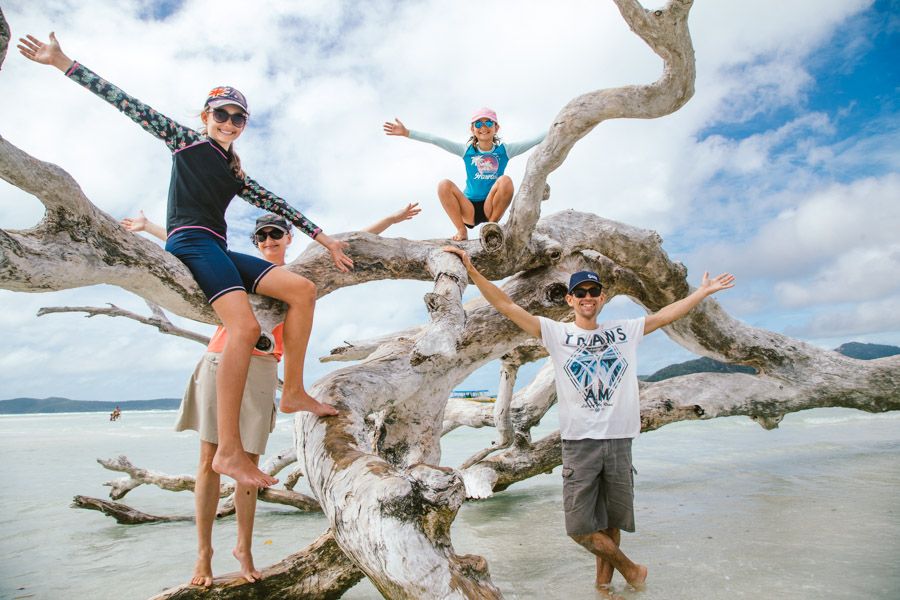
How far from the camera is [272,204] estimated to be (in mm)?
3135

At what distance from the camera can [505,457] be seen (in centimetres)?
614

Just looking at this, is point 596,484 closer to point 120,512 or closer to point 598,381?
point 598,381

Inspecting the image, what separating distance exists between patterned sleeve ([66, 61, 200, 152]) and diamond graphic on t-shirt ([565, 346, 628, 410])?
2350 millimetres

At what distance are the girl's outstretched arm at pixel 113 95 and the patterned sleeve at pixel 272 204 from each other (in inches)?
14.0

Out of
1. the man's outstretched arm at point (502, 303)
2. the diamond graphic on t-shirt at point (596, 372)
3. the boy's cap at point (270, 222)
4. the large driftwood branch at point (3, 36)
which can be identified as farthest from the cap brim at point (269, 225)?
the diamond graphic on t-shirt at point (596, 372)

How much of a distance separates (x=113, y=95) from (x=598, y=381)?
9.29 ft

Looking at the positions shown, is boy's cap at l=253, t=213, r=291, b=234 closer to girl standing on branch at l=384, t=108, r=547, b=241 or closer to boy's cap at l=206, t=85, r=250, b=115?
boy's cap at l=206, t=85, r=250, b=115

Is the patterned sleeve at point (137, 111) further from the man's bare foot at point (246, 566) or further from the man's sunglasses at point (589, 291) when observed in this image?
the man's sunglasses at point (589, 291)

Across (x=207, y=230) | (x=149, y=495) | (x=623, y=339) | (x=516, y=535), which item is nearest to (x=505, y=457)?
(x=516, y=535)

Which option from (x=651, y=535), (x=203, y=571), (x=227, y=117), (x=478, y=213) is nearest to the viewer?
(x=203, y=571)

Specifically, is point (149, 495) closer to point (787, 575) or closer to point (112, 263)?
point (112, 263)

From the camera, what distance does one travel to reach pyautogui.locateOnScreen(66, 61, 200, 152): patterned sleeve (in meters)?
2.57

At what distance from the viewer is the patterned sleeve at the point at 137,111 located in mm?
2574

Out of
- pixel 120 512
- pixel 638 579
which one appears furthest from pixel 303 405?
pixel 120 512
